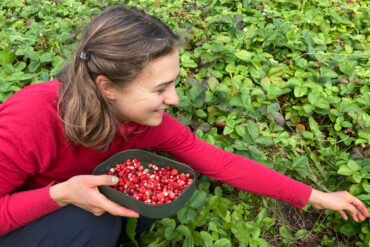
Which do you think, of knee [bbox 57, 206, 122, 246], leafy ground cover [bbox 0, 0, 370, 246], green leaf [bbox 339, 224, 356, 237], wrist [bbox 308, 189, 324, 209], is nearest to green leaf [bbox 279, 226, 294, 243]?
leafy ground cover [bbox 0, 0, 370, 246]

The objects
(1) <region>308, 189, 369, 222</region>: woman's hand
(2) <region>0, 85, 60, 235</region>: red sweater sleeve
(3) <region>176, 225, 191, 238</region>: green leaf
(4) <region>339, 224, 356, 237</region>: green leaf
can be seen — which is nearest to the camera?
(2) <region>0, 85, 60, 235</region>: red sweater sleeve

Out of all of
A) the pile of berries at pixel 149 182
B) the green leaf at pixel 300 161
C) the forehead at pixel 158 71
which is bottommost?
the green leaf at pixel 300 161

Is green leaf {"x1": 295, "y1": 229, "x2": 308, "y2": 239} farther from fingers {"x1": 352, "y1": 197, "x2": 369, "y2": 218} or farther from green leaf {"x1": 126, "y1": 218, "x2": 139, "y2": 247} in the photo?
green leaf {"x1": 126, "y1": 218, "x2": 139, "y2": 247}

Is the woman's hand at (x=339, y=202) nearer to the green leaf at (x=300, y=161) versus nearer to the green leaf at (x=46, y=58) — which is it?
the green leaf at (x=300, y=161)

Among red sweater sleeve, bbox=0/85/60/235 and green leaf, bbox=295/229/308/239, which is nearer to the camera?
red sweater sleeve, bbox=0/85/60/235

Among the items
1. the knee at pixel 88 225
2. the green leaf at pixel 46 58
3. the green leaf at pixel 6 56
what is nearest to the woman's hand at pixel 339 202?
the knee at pixel 88 225

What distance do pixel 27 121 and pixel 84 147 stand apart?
0.26 m

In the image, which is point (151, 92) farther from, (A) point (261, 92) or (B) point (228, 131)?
(A) point (261, 92)

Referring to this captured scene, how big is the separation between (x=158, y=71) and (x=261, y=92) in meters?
1.08

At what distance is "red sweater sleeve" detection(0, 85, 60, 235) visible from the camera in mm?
1159

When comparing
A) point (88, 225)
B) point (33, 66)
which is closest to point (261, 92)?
point (88, 225)

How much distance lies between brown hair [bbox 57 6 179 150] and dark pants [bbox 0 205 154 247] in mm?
276

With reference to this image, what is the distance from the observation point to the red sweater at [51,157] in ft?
3.86

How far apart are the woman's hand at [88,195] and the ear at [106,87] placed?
0.31 m
